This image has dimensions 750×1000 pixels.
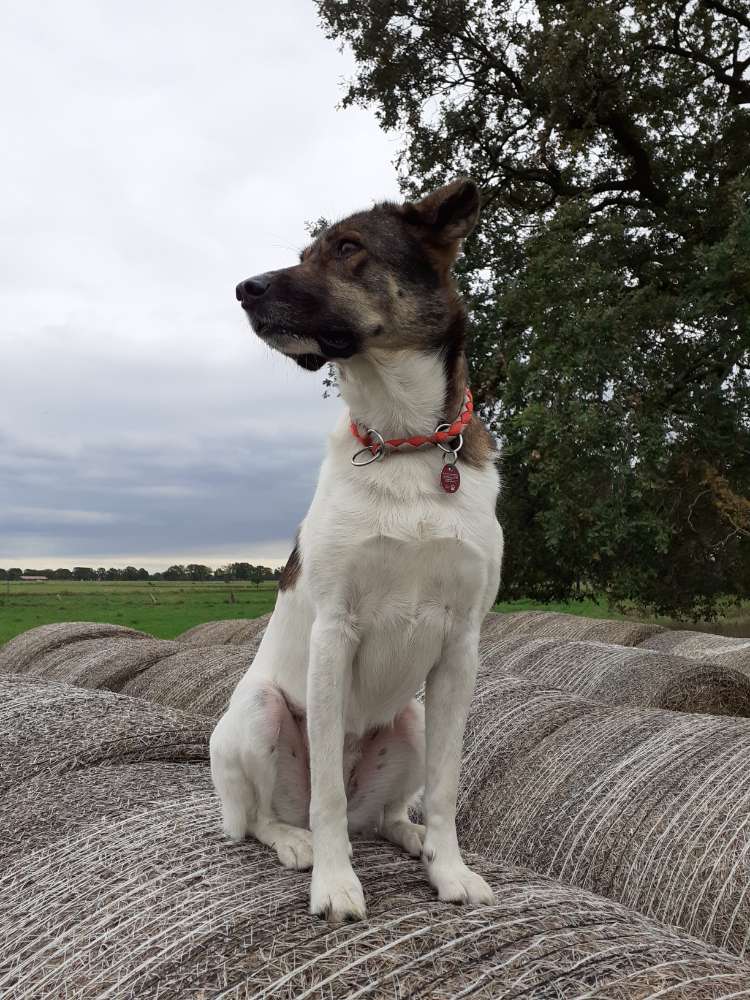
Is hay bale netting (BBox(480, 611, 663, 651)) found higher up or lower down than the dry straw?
higher up

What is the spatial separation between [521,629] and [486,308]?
6.19 metres

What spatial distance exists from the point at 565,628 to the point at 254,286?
9069mm

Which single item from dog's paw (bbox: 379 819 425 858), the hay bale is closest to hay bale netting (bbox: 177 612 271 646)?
the hay bale

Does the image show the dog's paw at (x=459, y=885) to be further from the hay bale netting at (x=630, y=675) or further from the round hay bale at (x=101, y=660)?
the round hay bale at (x=101, y=660)

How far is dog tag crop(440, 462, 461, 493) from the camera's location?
A: 9.48ft

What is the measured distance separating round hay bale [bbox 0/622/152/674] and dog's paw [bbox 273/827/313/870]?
7.27 m

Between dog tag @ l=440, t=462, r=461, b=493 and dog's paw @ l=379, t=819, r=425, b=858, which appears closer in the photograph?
dog tag @ l=440, t=462, r=461, b=493

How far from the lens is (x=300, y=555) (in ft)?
10.4

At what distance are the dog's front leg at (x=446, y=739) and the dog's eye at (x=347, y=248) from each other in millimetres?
1270

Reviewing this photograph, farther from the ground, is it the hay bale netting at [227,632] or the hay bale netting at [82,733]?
the hay bale netting at [227,632]

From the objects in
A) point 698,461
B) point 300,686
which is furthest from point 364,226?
point 698,461

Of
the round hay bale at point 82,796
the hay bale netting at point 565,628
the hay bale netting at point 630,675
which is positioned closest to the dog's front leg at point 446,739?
the round hay bale at point 82,796

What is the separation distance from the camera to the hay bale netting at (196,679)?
7.23 m

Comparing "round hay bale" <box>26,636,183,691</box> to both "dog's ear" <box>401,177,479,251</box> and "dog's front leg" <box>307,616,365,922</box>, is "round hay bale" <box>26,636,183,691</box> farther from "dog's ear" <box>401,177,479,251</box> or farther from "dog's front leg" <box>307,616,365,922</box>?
"dog's ear" <box>401,177,479,251</box>
